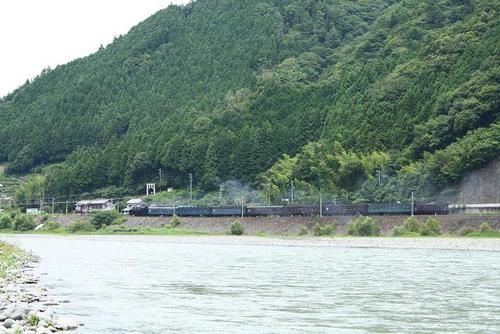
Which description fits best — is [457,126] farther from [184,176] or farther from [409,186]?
[184,176]

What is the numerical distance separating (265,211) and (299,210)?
668 centimetres

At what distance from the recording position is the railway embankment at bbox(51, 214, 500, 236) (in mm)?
73250

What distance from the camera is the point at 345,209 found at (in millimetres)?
90562

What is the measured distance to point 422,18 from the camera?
570ft

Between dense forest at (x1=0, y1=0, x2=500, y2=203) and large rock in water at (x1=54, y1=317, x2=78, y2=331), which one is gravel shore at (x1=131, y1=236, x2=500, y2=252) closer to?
dense forest at (x1=0, y1=0, x2=500, y2=203)

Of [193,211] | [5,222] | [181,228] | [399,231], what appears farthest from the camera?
[5,222]

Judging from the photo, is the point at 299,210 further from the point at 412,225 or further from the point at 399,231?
the point at 412,225

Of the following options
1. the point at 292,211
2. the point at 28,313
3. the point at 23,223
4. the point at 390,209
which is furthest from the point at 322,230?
the point at 28,313

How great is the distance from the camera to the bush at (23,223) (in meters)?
126

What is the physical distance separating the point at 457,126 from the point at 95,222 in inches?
2037

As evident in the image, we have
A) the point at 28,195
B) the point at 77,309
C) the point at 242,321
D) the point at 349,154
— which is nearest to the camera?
the point at 242,321

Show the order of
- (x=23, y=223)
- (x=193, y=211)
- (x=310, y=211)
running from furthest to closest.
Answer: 1. (x=23, y=223)
2. (x=193, y=211)
3. (x=310, y=211)

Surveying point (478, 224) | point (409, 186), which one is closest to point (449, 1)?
point (409, 186)

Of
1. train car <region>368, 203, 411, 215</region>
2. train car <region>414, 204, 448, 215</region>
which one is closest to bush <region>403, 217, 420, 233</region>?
train car <region>414, 204, 448, 215</region>
